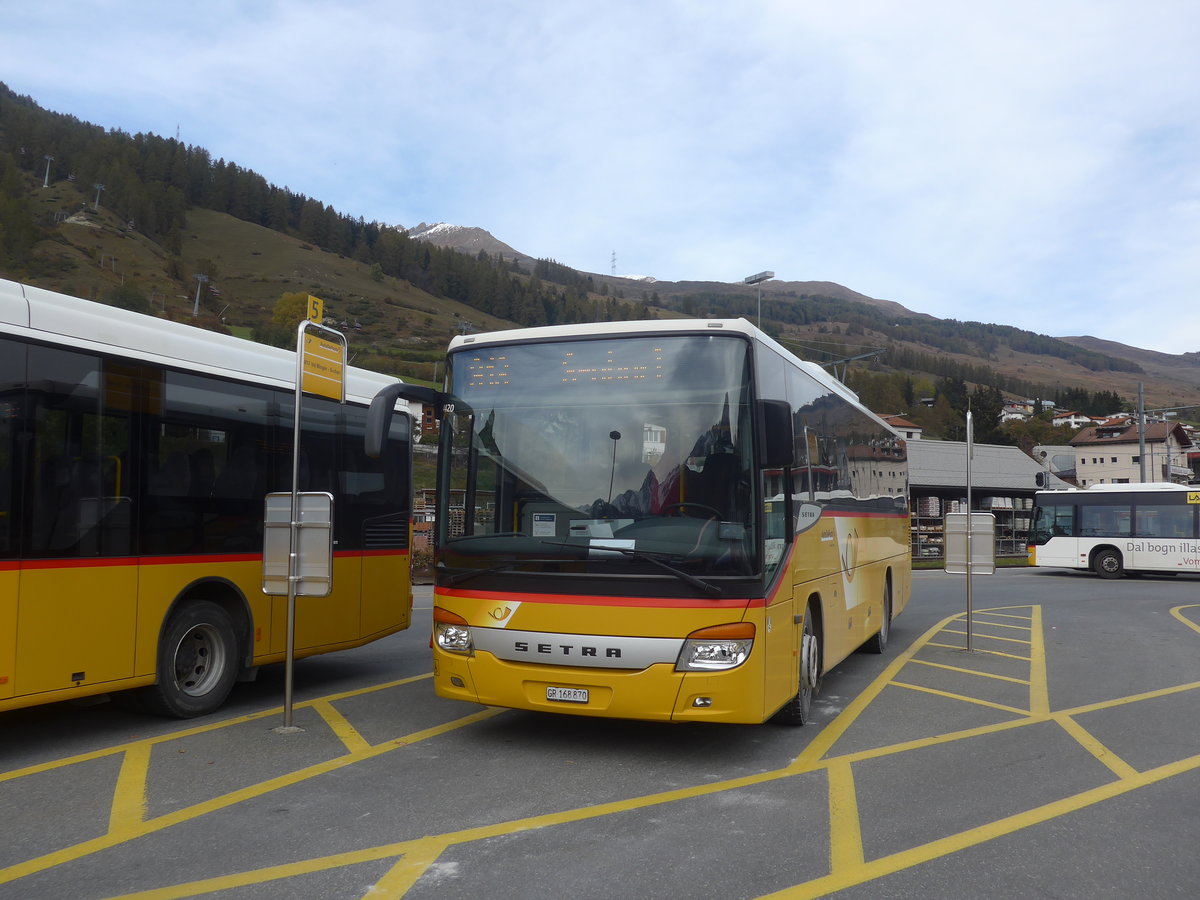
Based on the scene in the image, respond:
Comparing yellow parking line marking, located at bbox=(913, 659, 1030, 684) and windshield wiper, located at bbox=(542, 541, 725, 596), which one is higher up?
windshield wiper, located at bbox=(542, 541, 725, 596)

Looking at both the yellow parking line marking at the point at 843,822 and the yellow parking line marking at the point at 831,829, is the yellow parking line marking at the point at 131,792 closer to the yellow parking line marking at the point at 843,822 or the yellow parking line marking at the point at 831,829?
the yellow parking line marking at the point at 831,829

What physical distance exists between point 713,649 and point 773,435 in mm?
1401

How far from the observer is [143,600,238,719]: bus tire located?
24.2ft

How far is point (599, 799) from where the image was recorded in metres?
5.67

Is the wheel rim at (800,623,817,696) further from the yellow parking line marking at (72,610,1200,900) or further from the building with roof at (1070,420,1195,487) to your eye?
the building with roof at (1070,420,1195,487)

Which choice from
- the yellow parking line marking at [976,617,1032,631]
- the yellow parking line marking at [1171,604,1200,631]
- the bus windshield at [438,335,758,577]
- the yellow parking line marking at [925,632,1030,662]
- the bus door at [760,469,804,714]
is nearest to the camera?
the bus windshield at [438,335,758,577]

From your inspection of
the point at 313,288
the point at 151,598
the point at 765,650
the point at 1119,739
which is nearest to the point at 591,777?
the point at 765,650

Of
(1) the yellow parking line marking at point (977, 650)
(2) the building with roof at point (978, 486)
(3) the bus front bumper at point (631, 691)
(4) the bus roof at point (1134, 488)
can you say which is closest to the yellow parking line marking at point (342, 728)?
(3) the bus front bumper at point (631, 691)

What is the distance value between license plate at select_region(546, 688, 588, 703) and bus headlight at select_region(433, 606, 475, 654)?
0.65m

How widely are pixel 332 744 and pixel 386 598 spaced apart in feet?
9.67

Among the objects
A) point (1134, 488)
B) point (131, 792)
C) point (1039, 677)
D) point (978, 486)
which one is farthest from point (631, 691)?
point (978, 486)

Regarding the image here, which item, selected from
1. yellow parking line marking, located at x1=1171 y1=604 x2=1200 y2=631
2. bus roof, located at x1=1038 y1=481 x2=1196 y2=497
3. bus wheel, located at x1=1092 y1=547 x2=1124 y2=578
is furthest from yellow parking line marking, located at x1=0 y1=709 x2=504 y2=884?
bus wheel, located at x1=1092 y1=547 x2=1124 y2=578

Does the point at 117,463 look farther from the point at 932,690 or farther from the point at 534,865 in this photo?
the point at 932,690

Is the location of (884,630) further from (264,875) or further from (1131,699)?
(264,875)
